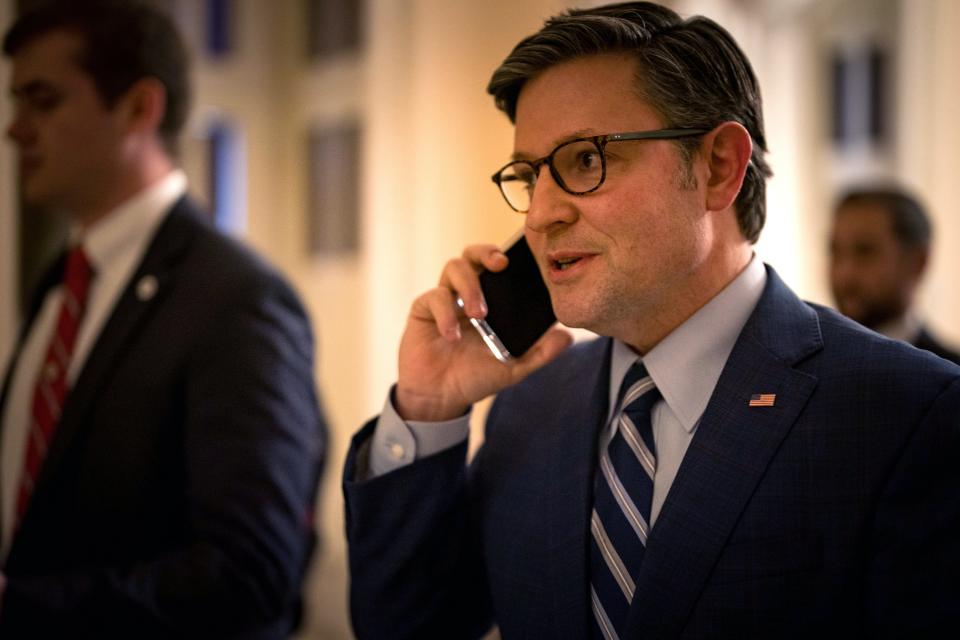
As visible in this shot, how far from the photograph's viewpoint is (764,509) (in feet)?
3.64

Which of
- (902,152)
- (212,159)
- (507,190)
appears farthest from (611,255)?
(902,152)

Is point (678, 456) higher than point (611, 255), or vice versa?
point (611, 255)

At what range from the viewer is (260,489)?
165 centimetres

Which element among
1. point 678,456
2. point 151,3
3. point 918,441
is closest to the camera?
point 918,441

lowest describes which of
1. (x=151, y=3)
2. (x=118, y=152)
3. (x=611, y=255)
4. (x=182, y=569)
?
(x=182, y=569)

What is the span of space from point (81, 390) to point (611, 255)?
3.50ft

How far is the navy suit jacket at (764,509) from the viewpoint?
1049mm

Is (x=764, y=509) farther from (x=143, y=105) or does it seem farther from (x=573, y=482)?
(x=143, y=105)

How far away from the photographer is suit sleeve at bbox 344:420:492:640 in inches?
54.6

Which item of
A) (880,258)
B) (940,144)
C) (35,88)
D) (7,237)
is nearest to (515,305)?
(35,88)

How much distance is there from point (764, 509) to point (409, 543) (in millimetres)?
537

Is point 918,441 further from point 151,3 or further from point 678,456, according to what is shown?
point 151,3

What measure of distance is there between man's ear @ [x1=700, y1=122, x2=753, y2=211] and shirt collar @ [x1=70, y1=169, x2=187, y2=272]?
1196 millimetres

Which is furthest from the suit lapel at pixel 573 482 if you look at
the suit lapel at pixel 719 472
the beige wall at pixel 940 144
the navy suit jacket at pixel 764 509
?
the beige wall at pixel 940 144
